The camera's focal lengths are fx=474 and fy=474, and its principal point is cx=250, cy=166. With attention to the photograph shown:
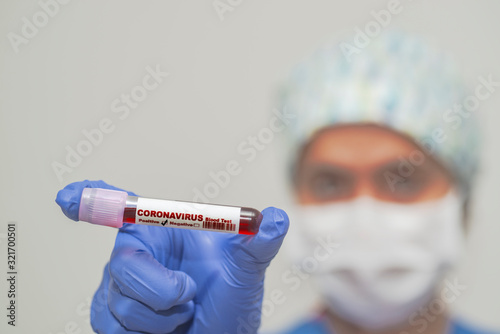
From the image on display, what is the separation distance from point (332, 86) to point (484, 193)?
513 millimetres

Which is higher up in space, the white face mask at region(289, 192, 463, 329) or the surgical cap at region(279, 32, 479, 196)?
the surgical cap at region(279, 32, 479, 196)

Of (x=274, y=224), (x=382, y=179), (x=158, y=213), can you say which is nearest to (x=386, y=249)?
(x=382, y=179)

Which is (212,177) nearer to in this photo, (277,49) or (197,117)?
(197,117)

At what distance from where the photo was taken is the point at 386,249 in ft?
4.00

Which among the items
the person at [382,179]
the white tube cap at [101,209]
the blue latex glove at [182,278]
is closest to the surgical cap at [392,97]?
the person at [382,179]

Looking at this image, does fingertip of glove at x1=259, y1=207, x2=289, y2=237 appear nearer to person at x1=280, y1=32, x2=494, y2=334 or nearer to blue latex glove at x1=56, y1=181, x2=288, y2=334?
blue latex glove at x1=56, y1=181, x2=288, y2=334

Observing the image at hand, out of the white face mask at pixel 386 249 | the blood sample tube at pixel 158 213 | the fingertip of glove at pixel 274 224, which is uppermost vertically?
the blood sample tube at pixel 158 213

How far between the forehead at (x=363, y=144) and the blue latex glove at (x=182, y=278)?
470 millimetres

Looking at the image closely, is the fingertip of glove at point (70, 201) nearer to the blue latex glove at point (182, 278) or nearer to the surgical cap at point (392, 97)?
the blue latex glove at point (182, 278)

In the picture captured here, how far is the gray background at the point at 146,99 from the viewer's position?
123cm

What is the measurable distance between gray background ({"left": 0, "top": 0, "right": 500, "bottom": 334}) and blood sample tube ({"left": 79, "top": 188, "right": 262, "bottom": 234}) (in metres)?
0.51

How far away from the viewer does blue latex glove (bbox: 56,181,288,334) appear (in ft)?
2.41

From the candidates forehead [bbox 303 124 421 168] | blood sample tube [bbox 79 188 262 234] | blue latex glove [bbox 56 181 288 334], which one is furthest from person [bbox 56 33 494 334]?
blood sample tube [bbox 79 188 262 234]

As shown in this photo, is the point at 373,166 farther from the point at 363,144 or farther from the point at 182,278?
the point at 182,278
